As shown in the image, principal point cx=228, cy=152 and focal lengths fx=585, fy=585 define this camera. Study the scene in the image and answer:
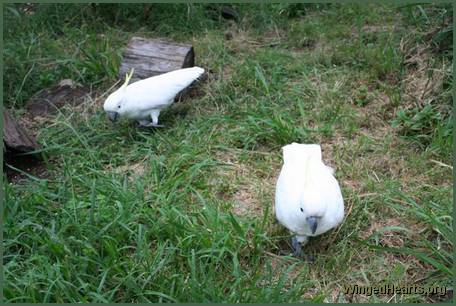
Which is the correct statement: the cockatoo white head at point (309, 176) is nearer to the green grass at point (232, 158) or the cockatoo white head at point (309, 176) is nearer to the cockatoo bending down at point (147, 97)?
the green grass at point (232, 158)

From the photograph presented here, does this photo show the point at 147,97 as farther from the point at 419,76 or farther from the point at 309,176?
the point at 419,76

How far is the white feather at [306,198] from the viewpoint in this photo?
2.72m

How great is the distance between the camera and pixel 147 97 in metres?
4.00

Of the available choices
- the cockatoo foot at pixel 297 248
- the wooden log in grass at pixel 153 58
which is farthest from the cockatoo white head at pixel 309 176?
the wooden log in grass at pixel 153 58

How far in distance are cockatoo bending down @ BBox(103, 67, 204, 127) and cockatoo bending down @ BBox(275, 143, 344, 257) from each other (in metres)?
1.33

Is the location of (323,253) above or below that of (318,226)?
below

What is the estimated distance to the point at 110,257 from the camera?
9.08 feet

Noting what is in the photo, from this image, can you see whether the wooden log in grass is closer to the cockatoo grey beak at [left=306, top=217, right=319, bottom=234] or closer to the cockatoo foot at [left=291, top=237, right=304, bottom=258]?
the cockatoo foot at [left=291, top=237, right=304, bottom=258]

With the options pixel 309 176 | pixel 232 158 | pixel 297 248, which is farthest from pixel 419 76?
pixel 297 248

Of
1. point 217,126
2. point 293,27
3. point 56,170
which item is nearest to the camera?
point 56,170

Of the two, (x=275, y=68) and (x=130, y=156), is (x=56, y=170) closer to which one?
(x=130, y=156)

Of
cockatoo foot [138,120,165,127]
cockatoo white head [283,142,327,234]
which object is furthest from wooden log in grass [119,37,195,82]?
cockatoo white head [283,142,327,234]

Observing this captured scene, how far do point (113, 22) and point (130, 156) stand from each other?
222cm

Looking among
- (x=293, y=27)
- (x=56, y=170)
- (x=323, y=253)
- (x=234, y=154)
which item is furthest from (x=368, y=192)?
(x=293, y=27)
